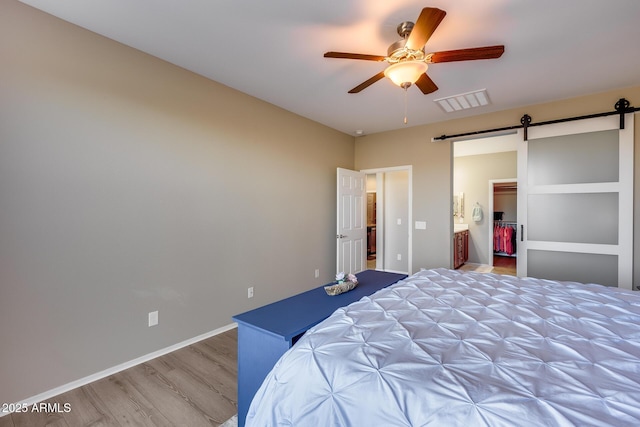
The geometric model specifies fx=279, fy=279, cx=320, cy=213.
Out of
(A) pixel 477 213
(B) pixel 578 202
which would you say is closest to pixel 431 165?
(B) pixel 578 202

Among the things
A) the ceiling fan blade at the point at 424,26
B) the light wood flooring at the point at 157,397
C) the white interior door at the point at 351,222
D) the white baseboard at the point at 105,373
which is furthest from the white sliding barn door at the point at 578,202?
the white baseboard at the point at 105,373

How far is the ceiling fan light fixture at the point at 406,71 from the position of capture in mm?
1855

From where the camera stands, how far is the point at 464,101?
348cm

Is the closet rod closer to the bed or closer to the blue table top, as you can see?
the bed

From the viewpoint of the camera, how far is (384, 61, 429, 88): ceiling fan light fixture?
186 centimetres

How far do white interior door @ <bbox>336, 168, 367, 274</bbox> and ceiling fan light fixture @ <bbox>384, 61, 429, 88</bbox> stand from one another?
258cm

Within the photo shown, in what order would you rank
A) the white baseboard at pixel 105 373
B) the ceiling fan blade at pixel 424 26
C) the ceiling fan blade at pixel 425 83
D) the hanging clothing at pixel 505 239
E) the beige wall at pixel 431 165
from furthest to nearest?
the hanging clothing at pixel 505 239
the beige wall at pixel 431 165
the ceiling fan blade at pixel 425 83
the white baseboard at pixel 105 373
the ceiling fan blade at pixel 424 26

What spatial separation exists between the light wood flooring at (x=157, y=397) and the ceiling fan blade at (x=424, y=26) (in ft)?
8.70

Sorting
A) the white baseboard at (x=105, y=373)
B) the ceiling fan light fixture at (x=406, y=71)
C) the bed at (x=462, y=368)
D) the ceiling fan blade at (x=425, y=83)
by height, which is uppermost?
the ceiling fan blade at (x=425, y=83)

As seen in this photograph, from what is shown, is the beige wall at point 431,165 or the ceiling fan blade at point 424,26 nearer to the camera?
the ceiling fan blade at point 424,26

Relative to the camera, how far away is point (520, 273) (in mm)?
3709

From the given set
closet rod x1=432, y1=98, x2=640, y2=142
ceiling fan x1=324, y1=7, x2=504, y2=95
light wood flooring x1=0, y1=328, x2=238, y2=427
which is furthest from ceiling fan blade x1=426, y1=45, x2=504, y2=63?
light wood flooring x1=0, y1=328, x2=238, y2=427

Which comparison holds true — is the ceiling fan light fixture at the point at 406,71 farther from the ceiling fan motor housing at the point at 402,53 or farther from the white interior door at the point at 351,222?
the white interior door at the point at 351,222

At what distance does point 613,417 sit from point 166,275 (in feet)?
9.52
